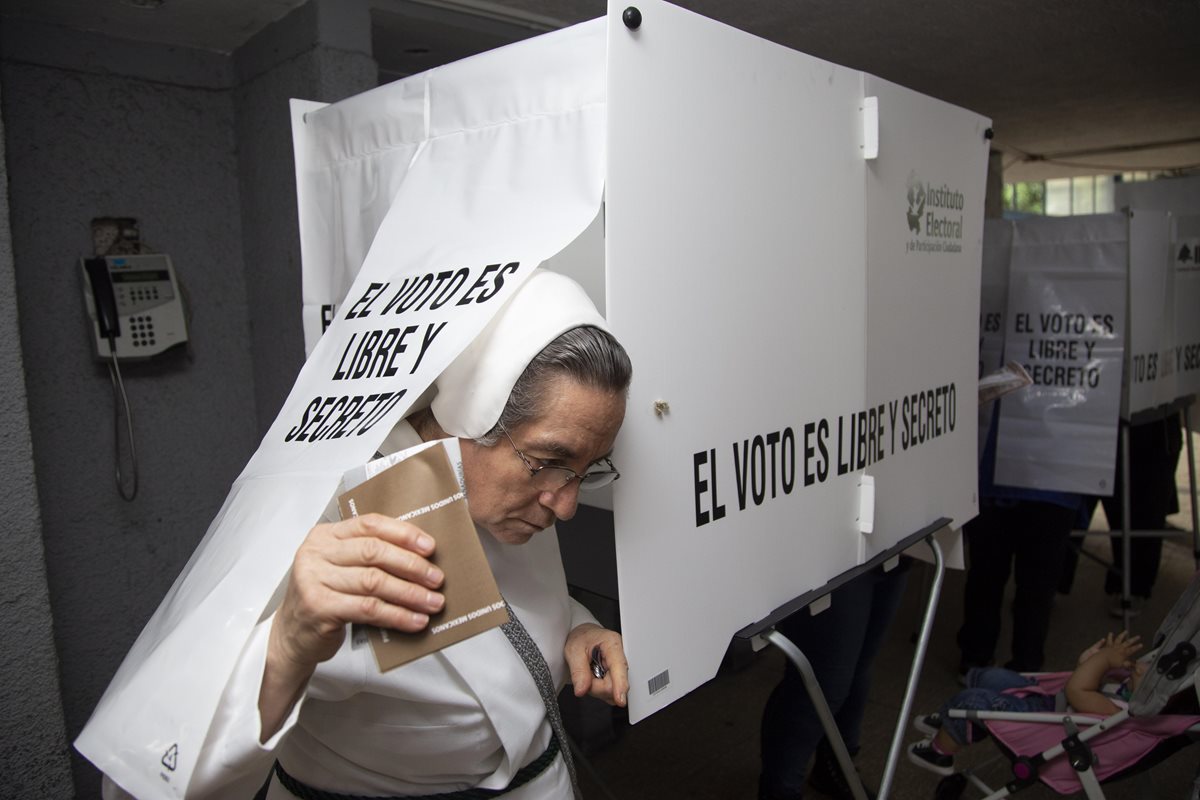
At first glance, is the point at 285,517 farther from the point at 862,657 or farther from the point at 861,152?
the point at 862,657

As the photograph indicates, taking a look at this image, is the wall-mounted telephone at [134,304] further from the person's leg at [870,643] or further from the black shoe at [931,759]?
the black shoe at [931,759]

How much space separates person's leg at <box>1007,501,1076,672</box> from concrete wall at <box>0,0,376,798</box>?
2679 mm

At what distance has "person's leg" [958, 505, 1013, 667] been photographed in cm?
322

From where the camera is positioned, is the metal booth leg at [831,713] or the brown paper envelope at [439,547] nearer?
the brown paper envelope at [439,547]

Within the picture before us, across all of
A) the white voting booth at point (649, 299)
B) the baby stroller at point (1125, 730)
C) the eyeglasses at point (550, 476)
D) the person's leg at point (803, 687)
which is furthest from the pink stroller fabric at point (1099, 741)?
the eyeglasses at point (550, 476)

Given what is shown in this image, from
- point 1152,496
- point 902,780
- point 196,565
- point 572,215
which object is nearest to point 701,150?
point 572,215

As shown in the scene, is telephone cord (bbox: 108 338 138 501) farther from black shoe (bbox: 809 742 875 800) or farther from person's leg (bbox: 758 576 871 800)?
black shoe (bbox: 809 742 875 800)

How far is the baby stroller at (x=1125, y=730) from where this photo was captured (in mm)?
1742

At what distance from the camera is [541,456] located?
3.44 ft

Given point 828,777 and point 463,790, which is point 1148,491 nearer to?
point 828,777

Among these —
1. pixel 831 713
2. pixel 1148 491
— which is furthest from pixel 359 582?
pixel 1148 491

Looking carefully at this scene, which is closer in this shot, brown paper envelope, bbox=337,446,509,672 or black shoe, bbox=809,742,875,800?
brown paper envelope, bbox=337,446,509,672

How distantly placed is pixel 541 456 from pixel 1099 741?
167cm

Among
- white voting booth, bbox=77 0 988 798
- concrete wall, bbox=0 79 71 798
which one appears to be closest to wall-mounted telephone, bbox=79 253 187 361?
concrete wall, bbox=0 79 71 798
